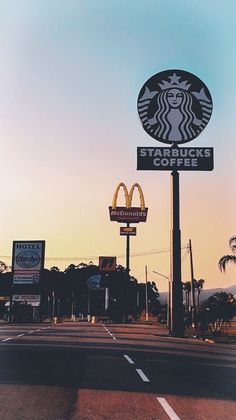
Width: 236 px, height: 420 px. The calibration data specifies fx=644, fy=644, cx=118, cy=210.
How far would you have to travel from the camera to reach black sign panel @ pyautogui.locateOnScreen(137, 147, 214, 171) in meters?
41.0

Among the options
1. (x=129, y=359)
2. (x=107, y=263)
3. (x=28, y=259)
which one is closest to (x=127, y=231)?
(x=107, y=263)

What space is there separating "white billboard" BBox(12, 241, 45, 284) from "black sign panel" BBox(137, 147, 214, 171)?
4970 centimetres

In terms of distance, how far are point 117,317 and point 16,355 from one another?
66198 millimetres

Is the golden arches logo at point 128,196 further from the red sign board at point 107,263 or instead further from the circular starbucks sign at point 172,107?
the circular starbucks sign at point 172,107

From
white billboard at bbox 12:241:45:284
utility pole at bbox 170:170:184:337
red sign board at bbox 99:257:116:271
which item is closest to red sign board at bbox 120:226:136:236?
white billboard at bbox 12:241:45:284

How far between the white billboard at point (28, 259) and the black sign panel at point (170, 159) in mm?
49697

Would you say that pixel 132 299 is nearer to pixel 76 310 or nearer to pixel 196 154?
pixel 76 310

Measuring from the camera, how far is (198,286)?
5797 inches

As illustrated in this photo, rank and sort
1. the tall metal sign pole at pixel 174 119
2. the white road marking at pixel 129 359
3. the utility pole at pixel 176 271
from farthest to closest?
1. the tall metal sign pole at pixel 174 119
2. the utility pole at pixel 176 271
3. the white road marking at pixel 129 359

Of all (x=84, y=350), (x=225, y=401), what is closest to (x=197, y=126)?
(x=84, y=350)

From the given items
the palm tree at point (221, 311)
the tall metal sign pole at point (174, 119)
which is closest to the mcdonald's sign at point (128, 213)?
the palm tree at point (221, 311)

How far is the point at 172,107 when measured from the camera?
4162cm

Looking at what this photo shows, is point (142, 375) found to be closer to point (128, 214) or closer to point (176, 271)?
point (176, 271)

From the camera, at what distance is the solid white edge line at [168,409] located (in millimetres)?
9469
